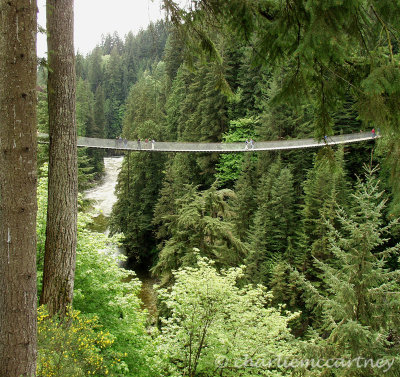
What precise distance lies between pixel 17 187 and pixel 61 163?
1022mm

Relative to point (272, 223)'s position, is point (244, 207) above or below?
above

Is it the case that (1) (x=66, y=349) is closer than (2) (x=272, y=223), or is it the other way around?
(1) (x=66, y=349)

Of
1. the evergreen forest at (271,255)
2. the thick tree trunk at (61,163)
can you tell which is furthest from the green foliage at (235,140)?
the thick tree trunk at (61,163)

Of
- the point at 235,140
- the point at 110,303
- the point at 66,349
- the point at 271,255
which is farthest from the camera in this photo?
the point at 235,140

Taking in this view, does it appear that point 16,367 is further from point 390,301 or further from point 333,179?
point 333,179

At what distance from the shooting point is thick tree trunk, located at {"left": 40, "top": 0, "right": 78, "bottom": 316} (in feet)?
10.5

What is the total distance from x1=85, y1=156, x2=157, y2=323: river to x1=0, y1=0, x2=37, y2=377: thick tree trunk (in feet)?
34.5

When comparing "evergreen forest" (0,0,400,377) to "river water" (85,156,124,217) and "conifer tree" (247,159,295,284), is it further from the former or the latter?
"river water" (85,156,124,217)

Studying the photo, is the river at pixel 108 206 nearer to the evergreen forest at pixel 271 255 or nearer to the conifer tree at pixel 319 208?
the evergreen forest at pixel 271 255

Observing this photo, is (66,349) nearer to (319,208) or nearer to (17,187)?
(17,187)

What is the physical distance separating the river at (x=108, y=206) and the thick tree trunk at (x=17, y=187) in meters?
10.5

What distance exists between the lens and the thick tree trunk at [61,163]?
3.19m

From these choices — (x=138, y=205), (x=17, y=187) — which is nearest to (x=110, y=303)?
(x=17, y=187)

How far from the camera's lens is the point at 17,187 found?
2.34m
